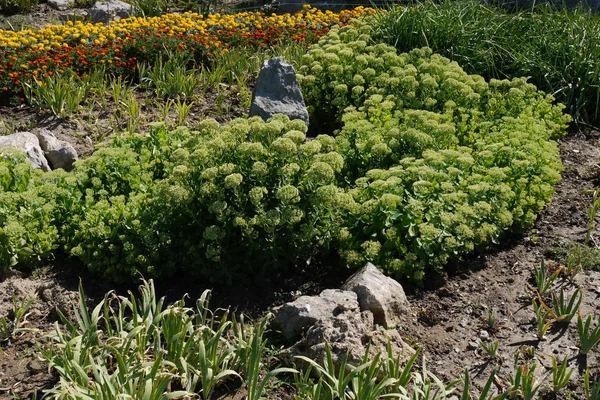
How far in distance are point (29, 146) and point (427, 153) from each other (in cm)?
333

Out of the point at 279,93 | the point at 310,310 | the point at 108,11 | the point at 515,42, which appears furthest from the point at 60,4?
the point at 310,310

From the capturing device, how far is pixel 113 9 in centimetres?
1134

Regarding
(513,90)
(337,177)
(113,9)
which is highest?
(513,90)

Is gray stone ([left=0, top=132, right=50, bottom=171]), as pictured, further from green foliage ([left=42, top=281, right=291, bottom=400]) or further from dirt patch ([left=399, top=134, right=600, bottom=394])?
dirt patch ([left=399, top=134, right=600, bottom=394])

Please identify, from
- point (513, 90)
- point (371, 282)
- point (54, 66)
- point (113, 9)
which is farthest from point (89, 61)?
point (371, 282)

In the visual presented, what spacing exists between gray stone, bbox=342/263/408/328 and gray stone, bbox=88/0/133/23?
8405 millimetres

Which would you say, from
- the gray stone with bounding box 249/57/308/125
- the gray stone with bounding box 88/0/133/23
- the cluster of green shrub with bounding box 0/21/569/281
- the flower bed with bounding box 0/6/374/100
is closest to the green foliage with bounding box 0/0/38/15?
the gray stone with bounding box 88/0/133/23

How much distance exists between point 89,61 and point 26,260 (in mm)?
3913

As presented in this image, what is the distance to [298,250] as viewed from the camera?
4.51 m

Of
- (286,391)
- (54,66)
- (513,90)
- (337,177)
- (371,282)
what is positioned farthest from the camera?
(54,66)

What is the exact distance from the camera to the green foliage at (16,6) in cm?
1205

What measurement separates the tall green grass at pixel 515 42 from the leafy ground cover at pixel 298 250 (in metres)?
1.60

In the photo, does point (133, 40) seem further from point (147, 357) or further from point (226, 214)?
point (147, 357)

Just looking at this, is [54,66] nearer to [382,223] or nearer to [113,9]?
[113,9]
